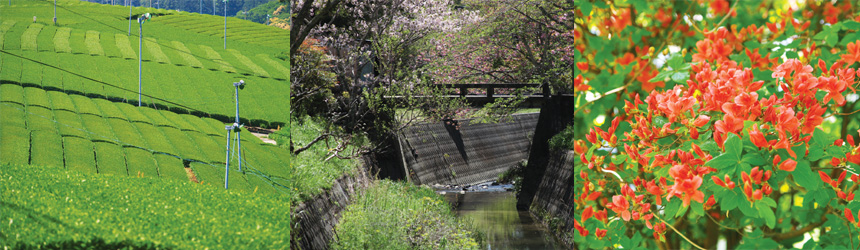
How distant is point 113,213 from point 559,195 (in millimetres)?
3076

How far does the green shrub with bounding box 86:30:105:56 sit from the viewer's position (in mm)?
3521

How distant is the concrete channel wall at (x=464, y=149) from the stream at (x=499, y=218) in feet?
0.36

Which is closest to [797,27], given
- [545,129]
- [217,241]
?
[545,129]

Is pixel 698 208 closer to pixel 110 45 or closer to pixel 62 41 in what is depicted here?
pixel 110 45

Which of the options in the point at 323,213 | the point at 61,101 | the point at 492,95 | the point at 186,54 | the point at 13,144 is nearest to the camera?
the point at 13,144

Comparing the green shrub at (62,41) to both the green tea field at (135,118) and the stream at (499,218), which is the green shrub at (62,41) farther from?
the stream at (499,218)

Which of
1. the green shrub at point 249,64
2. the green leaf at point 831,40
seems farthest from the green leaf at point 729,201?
the green shrub at point 249,64

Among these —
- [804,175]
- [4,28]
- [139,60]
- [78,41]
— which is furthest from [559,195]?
[4,28]

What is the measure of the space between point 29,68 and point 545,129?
3437mm

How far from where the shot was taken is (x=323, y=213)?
3855mm

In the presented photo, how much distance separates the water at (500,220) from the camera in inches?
165

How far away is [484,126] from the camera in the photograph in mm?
4293

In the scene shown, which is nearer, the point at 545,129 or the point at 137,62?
the point at 137,62

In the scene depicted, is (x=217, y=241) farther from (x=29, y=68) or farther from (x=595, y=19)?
(x=595, y=19)
